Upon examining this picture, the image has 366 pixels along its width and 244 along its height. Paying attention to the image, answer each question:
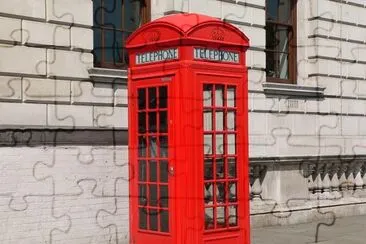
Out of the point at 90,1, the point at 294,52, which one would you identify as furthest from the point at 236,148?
the point at 294,52

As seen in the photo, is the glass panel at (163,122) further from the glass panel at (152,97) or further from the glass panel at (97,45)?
the glass panel at (97,45)

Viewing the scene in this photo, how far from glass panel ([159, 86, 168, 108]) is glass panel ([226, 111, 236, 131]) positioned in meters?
0.66

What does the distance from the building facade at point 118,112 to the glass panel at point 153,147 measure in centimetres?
237

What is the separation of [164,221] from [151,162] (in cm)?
59

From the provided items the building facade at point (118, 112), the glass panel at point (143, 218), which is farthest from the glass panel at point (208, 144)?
the building facade at point (118, 112)

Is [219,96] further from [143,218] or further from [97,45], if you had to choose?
[97,45]

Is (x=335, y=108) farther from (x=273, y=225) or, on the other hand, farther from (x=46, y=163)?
(x=46, y=163)

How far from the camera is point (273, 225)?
1225 cm

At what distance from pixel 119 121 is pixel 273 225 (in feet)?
12.4

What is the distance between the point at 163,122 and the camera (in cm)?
681

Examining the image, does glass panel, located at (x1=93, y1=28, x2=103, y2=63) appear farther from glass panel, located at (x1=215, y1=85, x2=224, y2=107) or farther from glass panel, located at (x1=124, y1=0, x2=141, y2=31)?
glass panel, located at (x1=215, y1=85, x2=224, y2=107)

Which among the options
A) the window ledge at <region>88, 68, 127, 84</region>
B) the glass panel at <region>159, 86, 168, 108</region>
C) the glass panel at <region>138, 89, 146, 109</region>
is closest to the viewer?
the glass panel at <region>159, 86, 168, 108</region>

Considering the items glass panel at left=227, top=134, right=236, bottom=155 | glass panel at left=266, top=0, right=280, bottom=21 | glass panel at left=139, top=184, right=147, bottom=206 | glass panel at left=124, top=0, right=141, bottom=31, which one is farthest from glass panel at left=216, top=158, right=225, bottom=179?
glass panel at left=266, top=0, right=280, bottom=21

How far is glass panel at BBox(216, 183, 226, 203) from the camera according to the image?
6.98 m
